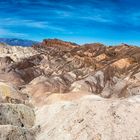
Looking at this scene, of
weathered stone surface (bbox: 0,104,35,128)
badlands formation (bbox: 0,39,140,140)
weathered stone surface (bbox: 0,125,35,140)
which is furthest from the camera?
weathered stone surface (bbox: 0,104,35,128)

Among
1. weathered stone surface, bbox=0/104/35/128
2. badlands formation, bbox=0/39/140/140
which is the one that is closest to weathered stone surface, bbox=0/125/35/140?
badlands formation, bbox=0/39/140/140

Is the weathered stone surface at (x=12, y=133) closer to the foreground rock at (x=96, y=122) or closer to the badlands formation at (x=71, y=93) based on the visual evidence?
the badlands formation at (x=71, y=93)

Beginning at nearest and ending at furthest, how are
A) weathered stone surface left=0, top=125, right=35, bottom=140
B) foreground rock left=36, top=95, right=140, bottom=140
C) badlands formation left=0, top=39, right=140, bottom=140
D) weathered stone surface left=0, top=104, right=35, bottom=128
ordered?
foreground rock left=36, top=95, right=140, bottom=140
weathered stone surface left=0, top=125, right=35, bottom=140
badlands formation left=0, top=39, right=140, bottom=140
weathered stone surface left=0, top=104, right=35, bottom=128

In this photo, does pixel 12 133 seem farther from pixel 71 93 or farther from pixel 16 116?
pixel 71 93

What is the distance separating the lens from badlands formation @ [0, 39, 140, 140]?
17359 millimetres

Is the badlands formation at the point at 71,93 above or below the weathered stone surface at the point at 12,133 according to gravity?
above

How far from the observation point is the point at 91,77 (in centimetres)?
9531

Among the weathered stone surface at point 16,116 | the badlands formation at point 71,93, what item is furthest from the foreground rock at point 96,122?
the weathered stone surface at point 16,116

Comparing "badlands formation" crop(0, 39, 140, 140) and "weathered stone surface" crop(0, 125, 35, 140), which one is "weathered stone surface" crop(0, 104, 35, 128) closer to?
"badlands formation" crop(0, 39, 140, 140)

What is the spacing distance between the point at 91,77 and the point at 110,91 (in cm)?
835

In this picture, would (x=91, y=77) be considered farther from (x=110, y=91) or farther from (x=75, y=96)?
(x=75, y=96)

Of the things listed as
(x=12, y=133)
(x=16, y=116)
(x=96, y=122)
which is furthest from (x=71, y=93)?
(x=12, y=133)

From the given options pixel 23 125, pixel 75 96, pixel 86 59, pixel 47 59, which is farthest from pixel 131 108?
pixel 47 59

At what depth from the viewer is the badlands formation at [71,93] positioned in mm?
17359
